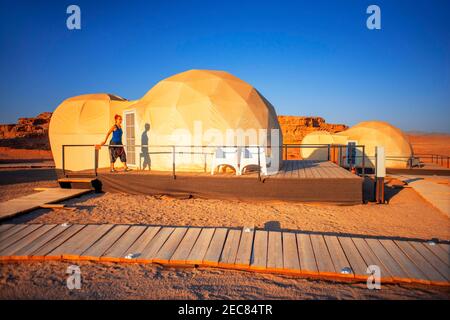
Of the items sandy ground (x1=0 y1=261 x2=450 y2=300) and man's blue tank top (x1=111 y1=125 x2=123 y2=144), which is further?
man's blue tank top (x1=111 y1=125 x2=123 y2=144)

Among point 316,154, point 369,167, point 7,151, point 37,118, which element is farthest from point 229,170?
point 37,118

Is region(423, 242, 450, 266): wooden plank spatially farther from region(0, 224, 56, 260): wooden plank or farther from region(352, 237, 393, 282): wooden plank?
region(0, 224, 56, 260): wooden plank

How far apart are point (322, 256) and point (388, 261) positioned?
79cm

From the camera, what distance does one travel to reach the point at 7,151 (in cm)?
3756

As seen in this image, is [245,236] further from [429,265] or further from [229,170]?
[229,170]

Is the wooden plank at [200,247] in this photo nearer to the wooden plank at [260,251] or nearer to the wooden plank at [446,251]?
the wooden plank at [260,251]

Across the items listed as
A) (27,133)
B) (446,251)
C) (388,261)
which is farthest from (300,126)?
(388,261)

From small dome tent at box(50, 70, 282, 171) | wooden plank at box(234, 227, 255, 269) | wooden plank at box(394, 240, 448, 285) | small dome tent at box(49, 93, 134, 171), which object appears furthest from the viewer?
small dome tent at box(49, 93, 134, 171)

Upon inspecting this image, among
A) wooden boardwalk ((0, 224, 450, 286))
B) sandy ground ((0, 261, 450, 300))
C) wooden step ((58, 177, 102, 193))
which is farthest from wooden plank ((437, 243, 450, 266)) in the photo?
wooden step ((58, 177, 102, 193))

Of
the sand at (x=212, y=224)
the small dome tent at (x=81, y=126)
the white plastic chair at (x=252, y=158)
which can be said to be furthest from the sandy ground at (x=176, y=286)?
the small dome tent at (x=81, y=126)

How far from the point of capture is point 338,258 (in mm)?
3600

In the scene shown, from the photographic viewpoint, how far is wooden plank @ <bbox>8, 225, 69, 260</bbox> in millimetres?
3715
